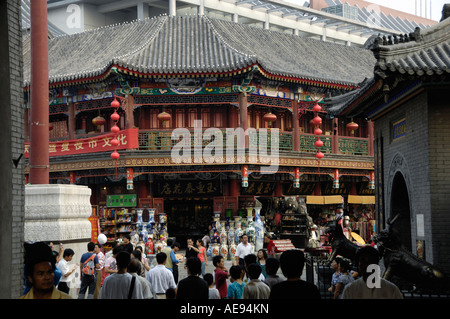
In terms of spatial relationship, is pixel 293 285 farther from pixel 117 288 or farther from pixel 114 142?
pixel 114 142

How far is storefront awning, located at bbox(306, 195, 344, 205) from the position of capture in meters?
31.1

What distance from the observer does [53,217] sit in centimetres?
1274

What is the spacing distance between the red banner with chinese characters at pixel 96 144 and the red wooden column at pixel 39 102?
39.3 feet

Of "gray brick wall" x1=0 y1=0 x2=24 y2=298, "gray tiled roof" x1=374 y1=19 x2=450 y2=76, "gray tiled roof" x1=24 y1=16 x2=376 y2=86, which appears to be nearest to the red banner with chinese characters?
"gray tiled roof" x1=24 y1=16 x2=376 y2=86

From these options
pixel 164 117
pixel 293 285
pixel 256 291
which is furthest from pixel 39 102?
pixel 164 117

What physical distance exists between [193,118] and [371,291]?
23.2 meters

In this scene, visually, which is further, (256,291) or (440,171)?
(440,171)

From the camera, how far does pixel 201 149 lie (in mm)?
26641

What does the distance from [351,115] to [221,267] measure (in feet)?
27.3

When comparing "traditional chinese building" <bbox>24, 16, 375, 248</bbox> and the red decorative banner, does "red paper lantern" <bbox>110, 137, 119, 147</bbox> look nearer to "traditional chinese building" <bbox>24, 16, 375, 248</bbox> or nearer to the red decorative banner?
"traditional chinese building" <bbox>24, 16, 375, 248</bbox>

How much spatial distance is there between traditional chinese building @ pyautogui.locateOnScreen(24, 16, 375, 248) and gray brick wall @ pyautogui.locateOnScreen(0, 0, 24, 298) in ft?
57.1

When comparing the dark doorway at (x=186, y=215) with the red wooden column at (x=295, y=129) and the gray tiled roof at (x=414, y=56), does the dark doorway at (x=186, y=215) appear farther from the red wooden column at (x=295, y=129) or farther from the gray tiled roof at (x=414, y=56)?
the gray tiled roof at (x=414, y=56)

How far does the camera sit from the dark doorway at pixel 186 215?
28938 mm
